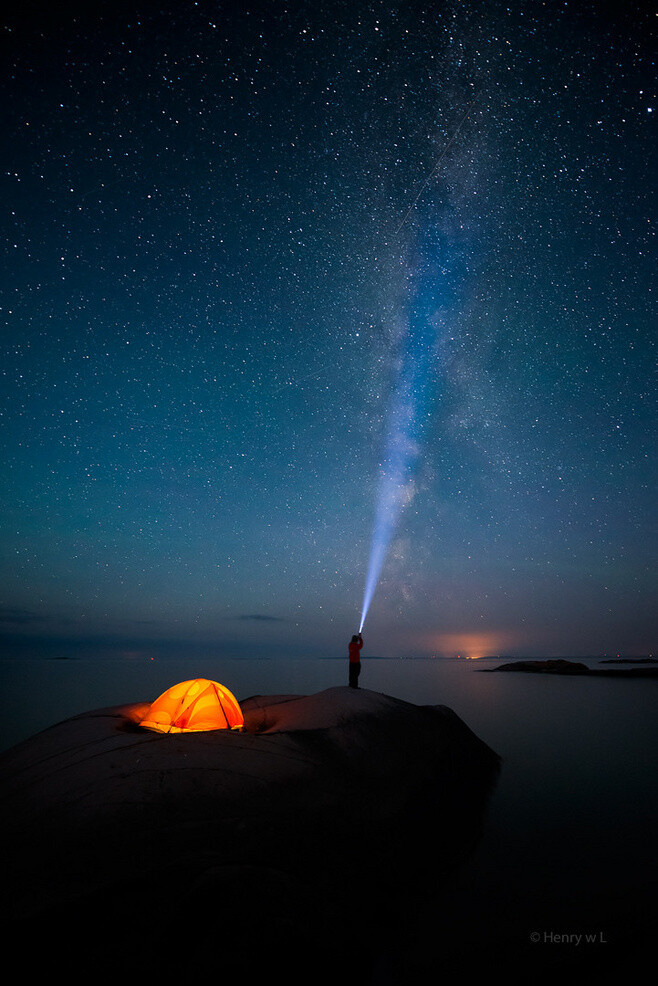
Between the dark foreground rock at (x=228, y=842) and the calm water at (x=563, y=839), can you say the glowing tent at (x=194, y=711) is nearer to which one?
the dark foreground rock at (x=228, y=842)

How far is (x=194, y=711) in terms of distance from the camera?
9086mm

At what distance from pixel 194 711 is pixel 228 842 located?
14.0ft

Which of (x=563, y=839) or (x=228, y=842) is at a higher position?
(x=228, y=842)

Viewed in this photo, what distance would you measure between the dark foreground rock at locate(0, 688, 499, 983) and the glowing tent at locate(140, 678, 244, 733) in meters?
0.54

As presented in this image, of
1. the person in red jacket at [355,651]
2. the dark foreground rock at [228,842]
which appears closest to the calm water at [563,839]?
the dark foreground rock at [228,842]

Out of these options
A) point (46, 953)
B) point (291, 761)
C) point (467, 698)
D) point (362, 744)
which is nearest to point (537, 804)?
point (362, 744)

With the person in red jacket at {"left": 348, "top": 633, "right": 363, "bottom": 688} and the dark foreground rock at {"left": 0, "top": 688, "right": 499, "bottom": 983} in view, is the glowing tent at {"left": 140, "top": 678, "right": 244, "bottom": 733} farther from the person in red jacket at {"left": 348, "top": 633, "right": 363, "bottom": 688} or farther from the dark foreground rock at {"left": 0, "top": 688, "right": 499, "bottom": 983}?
the person in red jacket at {"left": 348, "top": 633, "right": 363, "bottom": 688}

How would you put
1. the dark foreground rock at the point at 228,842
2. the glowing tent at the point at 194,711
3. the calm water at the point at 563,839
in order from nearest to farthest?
the dark foreground rock at the point at 228,842 < the calm water at the point at 563,839 < the glowing tent at the point at 194,711

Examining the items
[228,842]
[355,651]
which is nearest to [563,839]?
[228,842]

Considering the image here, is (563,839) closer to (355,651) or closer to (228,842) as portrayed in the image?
(228,842)

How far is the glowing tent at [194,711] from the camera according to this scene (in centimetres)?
898

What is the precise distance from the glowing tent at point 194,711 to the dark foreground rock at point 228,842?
54 centimetres

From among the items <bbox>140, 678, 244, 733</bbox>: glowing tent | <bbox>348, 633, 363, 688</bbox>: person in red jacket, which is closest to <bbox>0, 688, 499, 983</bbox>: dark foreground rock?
<bbox>140, 678, 244, 733</bbox>: glowing tent

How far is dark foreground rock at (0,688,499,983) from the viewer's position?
352 centimetres
